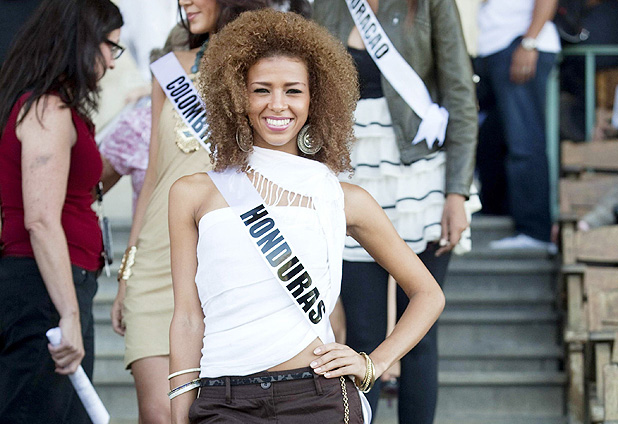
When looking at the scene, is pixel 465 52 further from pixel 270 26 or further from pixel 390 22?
pixel 270 26

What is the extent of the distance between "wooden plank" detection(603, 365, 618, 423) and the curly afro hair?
1.78 metres

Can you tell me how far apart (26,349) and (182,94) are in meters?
0.92

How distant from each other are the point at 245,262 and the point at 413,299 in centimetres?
43

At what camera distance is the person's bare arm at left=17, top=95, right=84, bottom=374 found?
2869 mm

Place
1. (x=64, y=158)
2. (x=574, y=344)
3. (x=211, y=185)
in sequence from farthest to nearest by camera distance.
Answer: (x=574, y=344) → (x=64, y=158) → (x=211, y=185)

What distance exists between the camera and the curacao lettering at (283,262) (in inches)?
86.0

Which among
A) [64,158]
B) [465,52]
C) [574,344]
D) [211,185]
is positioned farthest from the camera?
[574,344]

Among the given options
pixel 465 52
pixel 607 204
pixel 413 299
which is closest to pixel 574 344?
pixel 607 204

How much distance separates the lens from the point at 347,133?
2430 millimetres

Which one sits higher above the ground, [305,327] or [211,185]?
[211,185]

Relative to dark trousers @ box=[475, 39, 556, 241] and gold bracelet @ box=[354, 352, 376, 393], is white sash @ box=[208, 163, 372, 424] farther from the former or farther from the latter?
dark trousers @ box=[475, 39, 556, 241]

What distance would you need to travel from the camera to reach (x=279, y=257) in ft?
7.18

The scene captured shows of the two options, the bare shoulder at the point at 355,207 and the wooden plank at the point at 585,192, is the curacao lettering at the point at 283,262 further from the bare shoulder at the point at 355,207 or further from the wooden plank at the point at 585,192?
the wooden plank at the point at 585,192

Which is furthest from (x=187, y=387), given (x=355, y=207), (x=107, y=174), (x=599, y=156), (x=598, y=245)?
(x=599, y=156)
